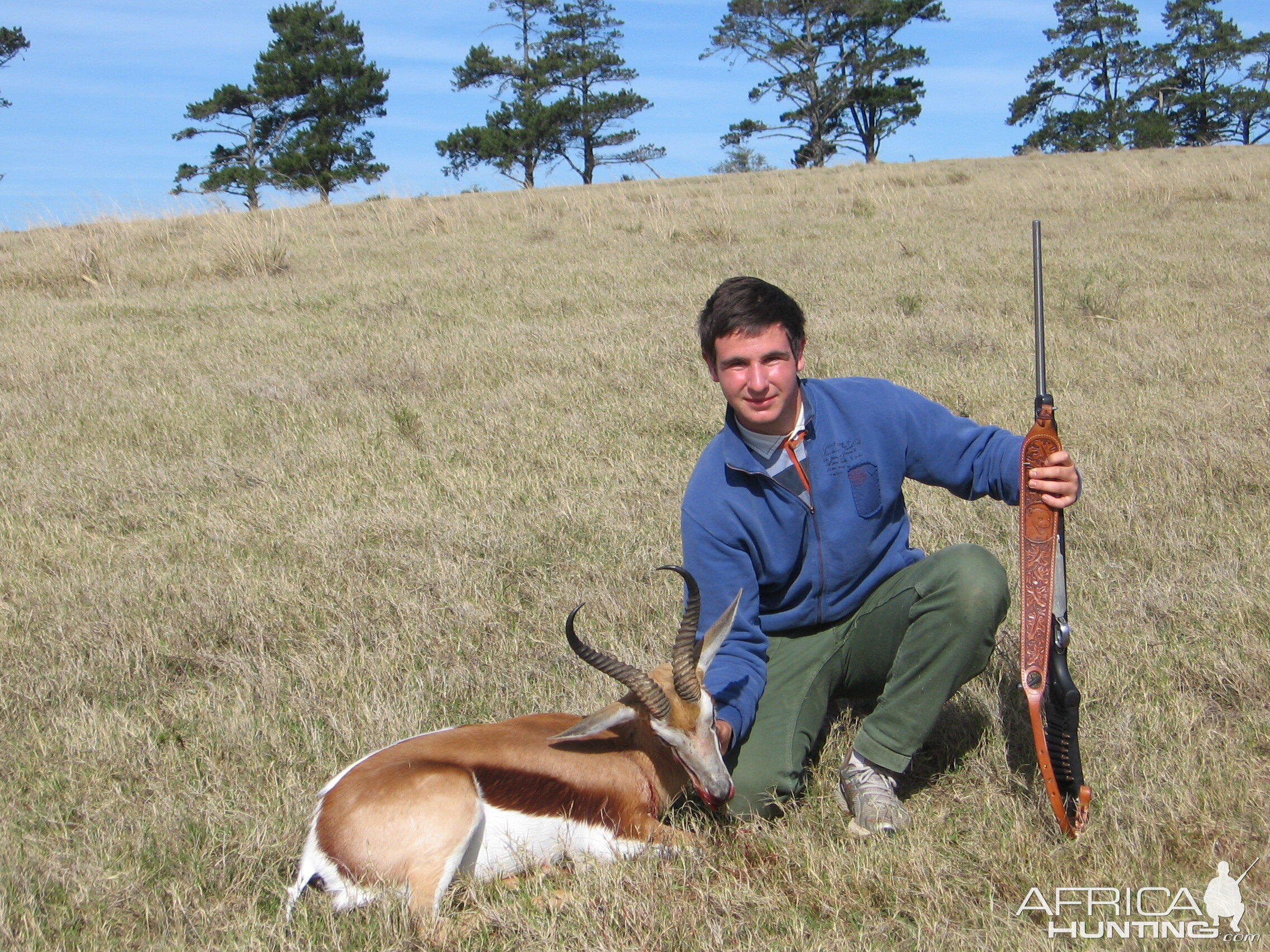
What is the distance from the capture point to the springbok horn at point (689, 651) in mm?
2955

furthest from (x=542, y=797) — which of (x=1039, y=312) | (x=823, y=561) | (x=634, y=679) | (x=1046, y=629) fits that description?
(x=1039, y=312)

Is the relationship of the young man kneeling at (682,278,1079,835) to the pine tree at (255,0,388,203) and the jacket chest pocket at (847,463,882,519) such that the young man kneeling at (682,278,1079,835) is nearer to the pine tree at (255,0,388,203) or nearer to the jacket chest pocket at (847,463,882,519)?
the jacket chest pocket at (847,463,882,519)

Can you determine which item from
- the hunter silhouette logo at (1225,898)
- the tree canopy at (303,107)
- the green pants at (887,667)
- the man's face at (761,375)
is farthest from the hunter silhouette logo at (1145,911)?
the tree canopy at (303,107)

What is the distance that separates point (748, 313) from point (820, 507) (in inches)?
26.7

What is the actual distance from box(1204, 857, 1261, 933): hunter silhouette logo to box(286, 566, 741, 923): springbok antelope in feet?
4.22

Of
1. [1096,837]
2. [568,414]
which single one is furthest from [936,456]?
[568,414]

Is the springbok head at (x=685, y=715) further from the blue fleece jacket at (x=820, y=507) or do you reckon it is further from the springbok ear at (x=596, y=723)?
the blue fleece jacket at (x=820, y=507)

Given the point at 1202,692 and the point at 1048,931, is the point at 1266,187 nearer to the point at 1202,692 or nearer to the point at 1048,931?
the point at 1202,692

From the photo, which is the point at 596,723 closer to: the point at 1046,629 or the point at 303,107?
the point at 1046,629

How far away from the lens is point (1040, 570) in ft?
10.3

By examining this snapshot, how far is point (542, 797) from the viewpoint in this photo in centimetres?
308

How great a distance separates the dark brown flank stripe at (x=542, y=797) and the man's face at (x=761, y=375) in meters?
1.30

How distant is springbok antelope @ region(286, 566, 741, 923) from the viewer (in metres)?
2.87

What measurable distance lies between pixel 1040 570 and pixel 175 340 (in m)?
8.95
